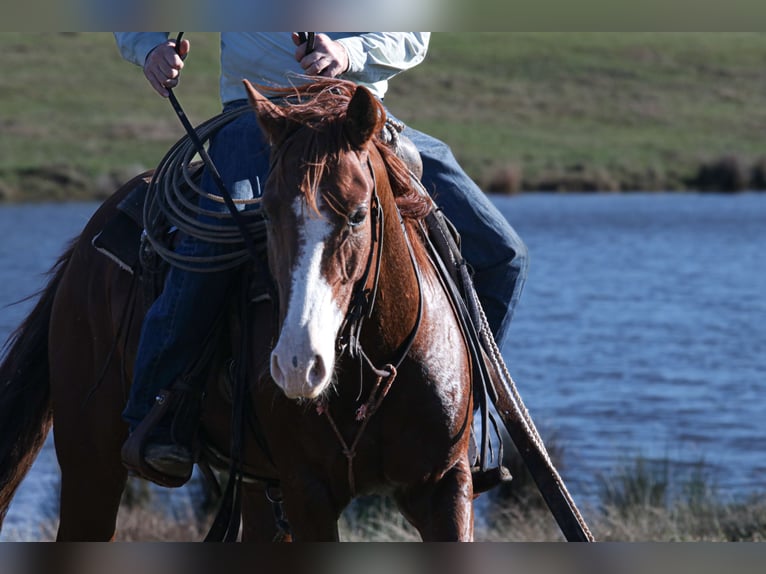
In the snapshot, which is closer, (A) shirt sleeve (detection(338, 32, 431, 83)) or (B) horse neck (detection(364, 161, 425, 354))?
(B) horse neck (detection(364, 161, 425, 354))

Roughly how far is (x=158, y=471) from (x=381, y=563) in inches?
75.3

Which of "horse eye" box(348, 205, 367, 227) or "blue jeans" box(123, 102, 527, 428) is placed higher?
"horse eye" box(348, 205, 367, 227)

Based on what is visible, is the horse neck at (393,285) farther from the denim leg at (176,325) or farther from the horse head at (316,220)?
the denim leg at (176,325)

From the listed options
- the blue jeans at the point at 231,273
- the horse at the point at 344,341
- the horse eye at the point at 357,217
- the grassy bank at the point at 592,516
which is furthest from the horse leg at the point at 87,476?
the grassy bank at the point at 592,516

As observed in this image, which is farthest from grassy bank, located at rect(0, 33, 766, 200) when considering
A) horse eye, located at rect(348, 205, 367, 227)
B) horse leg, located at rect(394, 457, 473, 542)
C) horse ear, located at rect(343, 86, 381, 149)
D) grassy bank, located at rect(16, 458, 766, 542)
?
horse eye, located at rect(348, 205, 367, 227)

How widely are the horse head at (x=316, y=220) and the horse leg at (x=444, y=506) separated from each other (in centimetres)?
63

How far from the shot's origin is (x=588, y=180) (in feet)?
145

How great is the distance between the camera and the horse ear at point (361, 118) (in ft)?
10.6

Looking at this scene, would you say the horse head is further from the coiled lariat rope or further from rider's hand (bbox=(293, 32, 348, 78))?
the coiled lariat rope

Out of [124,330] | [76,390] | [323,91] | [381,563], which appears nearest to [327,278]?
[323,91]

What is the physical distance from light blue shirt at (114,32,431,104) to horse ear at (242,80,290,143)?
759 millimetres

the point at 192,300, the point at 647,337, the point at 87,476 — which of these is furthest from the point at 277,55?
the point at 647,337

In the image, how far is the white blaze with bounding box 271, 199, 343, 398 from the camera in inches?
112
